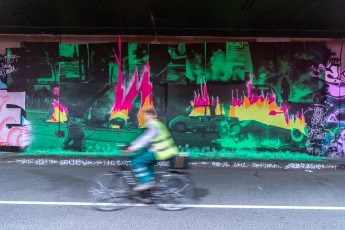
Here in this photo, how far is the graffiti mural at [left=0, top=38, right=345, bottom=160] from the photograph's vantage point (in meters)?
12.1

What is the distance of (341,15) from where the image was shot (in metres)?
9.83

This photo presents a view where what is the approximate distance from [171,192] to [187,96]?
577cm

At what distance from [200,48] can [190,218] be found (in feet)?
23.5

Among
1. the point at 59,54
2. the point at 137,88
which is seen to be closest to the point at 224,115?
the point at 137,88

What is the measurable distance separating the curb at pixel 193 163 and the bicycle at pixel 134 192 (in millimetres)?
4443

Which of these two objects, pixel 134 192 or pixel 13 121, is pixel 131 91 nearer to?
pixel 13 121

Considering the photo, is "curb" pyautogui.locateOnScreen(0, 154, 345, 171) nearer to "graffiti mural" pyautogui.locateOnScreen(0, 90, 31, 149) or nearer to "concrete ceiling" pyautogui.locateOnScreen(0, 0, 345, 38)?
"graffiti mural" pyautogui.locateOnScreen(0, 90, 31, 149)

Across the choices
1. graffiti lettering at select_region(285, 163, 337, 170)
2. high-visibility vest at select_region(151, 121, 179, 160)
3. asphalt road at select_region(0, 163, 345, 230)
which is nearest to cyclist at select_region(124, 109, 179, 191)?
high-visibility vest at select_region(151, 121, 179, 160)

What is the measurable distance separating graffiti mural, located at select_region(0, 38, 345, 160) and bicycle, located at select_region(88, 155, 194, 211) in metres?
5.14

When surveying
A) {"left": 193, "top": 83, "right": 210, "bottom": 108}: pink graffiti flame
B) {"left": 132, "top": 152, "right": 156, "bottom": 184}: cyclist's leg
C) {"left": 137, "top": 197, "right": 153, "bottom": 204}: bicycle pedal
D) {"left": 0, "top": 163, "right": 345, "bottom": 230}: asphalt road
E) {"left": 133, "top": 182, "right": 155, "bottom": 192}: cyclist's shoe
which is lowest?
{"left": 0, "top": 163, "right": 345, "bottom": 230}: asphalt road

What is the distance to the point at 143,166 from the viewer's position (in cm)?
670

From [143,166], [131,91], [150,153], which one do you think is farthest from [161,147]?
[131,91]

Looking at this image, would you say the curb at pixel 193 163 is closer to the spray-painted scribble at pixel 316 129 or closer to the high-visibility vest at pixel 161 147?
the spray-painted scribble at pixel 316 129

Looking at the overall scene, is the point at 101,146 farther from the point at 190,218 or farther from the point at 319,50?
the point at 319,50
